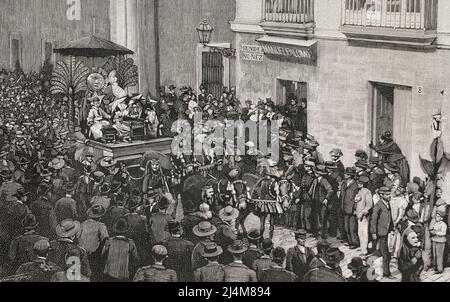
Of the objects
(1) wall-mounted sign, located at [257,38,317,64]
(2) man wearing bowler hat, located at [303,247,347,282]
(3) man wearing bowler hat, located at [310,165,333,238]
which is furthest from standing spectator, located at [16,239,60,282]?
(1) wall-mounted sign, located at [257,38,317,64]

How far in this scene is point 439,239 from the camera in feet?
42.4

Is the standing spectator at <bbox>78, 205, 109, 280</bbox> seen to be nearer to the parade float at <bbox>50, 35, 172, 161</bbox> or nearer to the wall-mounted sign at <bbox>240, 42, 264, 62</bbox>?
the parade float at <bbox>50, 35, 172, 161</bbox>

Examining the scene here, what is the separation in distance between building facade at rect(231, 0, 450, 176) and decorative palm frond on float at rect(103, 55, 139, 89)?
5.23ft

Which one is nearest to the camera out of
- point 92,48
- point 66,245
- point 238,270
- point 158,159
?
point 238,270

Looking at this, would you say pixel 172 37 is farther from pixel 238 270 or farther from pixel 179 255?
pixel 238 270

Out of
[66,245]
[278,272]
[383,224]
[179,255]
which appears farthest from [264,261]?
[66,245]

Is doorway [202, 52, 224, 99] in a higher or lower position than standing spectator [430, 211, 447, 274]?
higher

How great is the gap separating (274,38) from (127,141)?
269cm

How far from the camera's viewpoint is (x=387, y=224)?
1300cm

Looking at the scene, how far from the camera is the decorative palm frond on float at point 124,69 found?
47.3ft

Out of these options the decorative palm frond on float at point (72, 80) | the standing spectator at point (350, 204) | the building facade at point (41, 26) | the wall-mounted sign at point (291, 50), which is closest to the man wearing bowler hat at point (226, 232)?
the standing spectator at point (350, 204)

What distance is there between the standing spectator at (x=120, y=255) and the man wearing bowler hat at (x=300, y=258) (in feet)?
7.03

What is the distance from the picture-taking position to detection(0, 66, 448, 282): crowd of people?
12.9 meters

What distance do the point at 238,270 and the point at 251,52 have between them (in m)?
3.45
